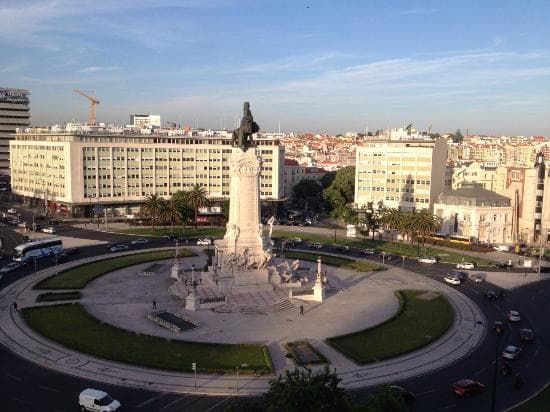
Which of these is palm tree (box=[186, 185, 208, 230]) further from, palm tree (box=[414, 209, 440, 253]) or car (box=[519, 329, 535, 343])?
car (box=[519, 329, 535, 343])

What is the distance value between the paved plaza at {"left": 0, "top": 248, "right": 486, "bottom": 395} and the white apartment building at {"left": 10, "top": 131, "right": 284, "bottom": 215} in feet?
187

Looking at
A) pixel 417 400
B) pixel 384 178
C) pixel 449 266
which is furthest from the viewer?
pixel 384 178

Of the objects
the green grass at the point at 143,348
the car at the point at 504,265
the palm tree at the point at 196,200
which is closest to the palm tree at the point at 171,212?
the palm tree at the point at 196,200

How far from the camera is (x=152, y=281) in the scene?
74500 mm

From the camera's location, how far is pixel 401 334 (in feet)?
178

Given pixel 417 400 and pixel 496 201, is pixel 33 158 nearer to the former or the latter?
pixel 496 201

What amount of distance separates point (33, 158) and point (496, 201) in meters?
121

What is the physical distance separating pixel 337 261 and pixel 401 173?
46465mm

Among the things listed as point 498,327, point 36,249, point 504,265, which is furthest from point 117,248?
point 498,327

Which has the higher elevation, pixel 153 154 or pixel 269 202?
pixel 153 154

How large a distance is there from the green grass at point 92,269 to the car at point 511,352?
50.9 meters

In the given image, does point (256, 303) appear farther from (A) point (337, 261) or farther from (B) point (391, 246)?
(B) point (391, 246)

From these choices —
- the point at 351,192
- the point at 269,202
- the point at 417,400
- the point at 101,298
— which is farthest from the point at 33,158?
the point at 417,400

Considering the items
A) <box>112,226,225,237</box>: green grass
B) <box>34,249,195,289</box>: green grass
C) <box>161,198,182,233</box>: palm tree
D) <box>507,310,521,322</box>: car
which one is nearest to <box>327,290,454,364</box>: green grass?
<box>507,310,521,322</box>: car
